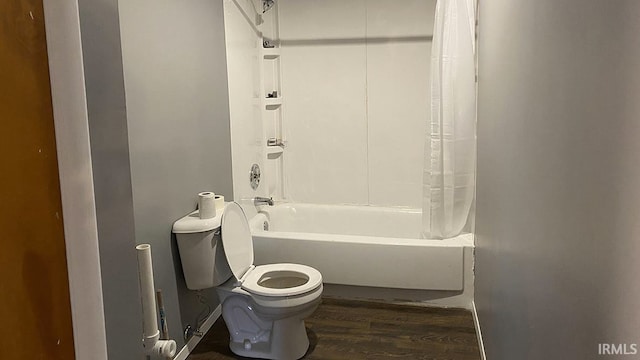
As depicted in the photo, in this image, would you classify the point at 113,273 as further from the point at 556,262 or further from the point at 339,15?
the point at 339,15

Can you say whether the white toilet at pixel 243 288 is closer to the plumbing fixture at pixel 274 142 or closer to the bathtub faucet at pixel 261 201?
the bathtub faucet at pixel 261 201

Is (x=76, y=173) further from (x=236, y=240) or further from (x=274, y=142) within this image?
(x=274, y=142)

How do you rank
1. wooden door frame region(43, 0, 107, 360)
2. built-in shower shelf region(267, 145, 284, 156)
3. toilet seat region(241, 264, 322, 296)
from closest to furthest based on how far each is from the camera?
wooden door frame region(43, 0, 107, 360) < toilet seat region(241, 264, 322, 296) < built-in shower shelf region(267, 145, 284, 156)

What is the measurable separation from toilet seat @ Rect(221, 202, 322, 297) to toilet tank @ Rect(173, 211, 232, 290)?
5 cm

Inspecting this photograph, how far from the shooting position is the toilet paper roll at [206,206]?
2.57m

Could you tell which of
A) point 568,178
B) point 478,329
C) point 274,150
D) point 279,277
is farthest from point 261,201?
point 568,178

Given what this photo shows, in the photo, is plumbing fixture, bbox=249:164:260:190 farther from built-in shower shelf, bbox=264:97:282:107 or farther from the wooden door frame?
the wooden door frame

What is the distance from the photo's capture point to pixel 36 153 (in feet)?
2.10

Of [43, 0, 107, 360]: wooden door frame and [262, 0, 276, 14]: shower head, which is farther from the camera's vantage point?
[262, 0, 276, 14]: shower head

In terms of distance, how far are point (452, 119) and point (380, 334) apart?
1314mm

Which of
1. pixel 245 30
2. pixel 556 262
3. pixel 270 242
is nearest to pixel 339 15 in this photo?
pixel 245 30

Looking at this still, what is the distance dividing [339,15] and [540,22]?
8.87 ft

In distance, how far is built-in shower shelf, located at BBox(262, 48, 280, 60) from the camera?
3893 mm

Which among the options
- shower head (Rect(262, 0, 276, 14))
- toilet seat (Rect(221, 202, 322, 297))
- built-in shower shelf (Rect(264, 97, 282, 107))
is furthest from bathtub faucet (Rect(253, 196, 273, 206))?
shower head (Rect(262, 0, 276, 14))
